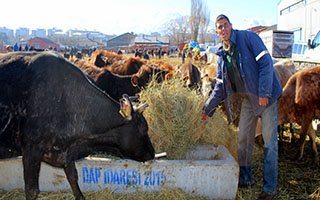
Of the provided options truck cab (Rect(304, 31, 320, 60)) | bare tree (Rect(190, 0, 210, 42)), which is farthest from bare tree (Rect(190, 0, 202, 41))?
truck cab (Rect(304, 31, 320, 60))

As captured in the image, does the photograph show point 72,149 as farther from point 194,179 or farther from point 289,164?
point 289,164

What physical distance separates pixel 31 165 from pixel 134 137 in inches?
47.7

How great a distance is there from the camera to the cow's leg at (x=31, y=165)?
3.94 meters

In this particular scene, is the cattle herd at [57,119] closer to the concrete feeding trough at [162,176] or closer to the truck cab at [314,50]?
the concrete feeding trough at [162,176]

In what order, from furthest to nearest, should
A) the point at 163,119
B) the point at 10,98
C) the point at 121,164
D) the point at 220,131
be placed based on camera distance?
the point at 220,131 → the point at 163,119 → the point at 121,164 → the point at 10,98

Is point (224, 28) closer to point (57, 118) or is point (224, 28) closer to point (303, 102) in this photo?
point (57, 118)

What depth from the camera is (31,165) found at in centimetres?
396

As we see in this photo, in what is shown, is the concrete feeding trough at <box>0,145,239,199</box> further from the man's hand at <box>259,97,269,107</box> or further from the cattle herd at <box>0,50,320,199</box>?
the man's hand at <box>259,97,269,107</box>

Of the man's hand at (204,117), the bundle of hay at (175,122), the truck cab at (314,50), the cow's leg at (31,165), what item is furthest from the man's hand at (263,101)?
the truck cab at (314,50)

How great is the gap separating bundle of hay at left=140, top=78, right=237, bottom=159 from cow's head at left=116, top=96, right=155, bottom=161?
102 centimetres

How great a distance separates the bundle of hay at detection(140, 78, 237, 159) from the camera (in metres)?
5.37

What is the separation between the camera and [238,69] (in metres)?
4.78

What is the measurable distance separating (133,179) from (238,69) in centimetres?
206

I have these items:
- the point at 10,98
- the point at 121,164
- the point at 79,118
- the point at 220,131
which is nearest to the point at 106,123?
the point at 79,118
